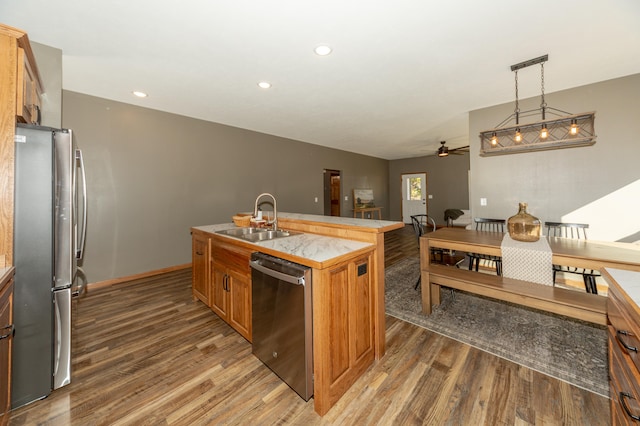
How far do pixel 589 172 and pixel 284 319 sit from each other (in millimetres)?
4272

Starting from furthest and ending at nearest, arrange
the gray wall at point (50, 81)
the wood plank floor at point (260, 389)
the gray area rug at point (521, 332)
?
the gray wall at point (50, 81)
the gray area rug at point (521, 332)
the wood plank floor at point (260, 389)

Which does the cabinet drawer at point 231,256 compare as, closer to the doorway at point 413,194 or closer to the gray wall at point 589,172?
the gray wall at point 589,172

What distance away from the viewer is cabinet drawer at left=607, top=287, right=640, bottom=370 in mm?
820

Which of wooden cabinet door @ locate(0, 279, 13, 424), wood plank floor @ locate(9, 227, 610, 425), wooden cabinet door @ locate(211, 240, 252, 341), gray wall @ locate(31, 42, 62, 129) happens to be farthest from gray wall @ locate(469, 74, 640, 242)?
gray wall @ locate(31, 42, 62, 129)

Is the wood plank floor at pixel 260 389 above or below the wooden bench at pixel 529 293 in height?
below

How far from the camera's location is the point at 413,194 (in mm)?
9148

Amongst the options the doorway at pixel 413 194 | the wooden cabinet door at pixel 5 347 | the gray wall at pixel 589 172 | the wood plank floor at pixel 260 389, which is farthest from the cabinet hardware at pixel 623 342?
the doorway at pixel 413 194

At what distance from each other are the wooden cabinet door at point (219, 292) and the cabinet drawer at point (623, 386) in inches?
95.0

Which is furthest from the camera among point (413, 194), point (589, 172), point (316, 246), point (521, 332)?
point (413, 194)

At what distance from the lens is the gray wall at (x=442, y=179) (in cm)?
812

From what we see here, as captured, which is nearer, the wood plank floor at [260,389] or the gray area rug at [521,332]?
the wood plank floor at [260,389]

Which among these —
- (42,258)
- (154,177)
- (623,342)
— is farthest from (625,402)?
(154,177)

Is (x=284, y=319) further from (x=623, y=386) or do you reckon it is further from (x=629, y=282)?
(x=629, y=282)

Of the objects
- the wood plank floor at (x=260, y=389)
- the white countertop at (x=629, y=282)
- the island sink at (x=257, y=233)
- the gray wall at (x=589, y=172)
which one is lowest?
the wood plank floor at (x=260, y=389)
